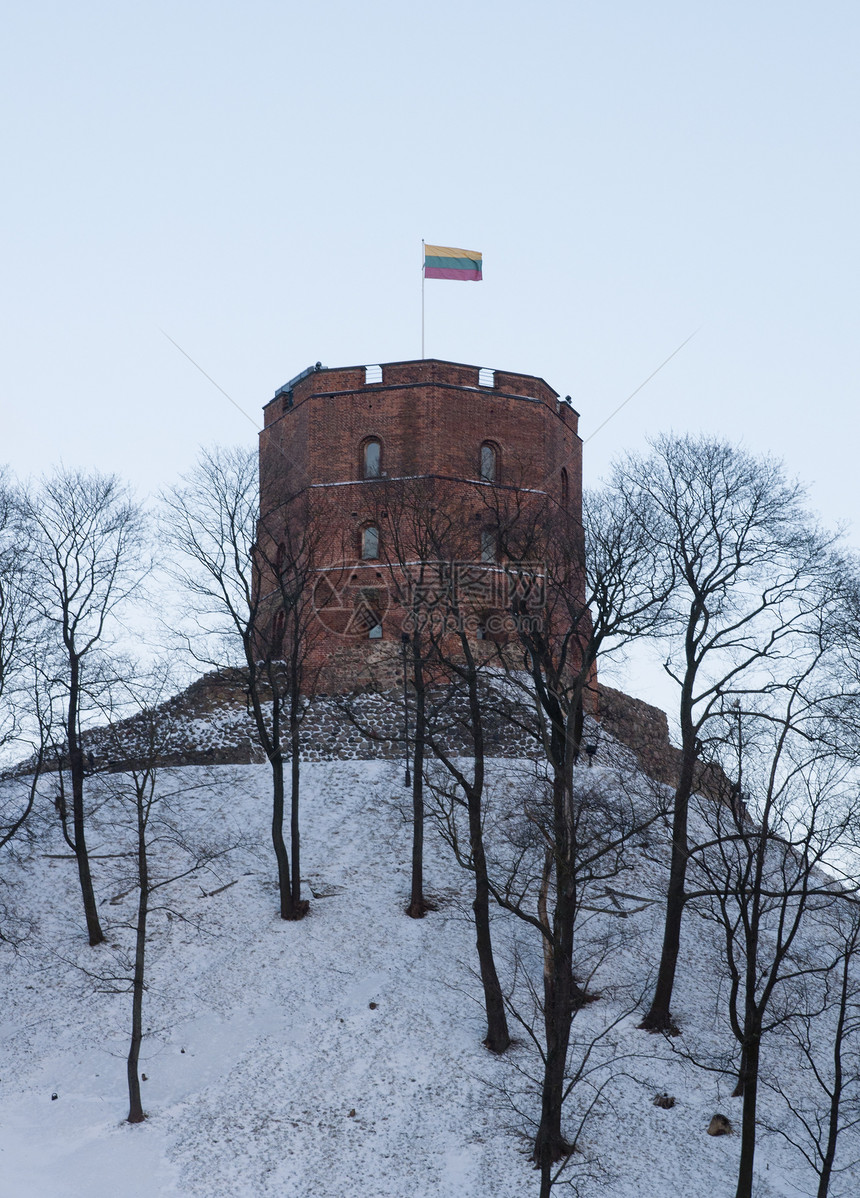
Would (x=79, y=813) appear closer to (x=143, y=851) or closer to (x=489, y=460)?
(x=143, y=851)

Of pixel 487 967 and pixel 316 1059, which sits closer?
pixel 316 1059

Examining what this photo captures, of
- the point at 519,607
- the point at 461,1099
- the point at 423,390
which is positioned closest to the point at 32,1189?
the point at 461,1099

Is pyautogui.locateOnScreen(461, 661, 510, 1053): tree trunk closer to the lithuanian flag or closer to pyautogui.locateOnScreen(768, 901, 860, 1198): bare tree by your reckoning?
pyautogui.locateOnScreen(768, 901, 860, 1198): bare tree

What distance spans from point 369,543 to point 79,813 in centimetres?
1841

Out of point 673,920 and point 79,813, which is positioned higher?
point 79,813

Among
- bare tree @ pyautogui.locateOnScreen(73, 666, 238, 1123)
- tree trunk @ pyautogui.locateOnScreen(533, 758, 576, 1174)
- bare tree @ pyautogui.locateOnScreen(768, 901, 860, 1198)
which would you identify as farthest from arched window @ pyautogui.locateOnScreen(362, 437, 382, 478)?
bare tree @ pyautogui.locateOnScreen(768, 901, 860, 1198)

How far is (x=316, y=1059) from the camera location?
19.1m

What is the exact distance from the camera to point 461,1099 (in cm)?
1806

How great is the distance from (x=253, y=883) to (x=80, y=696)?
19.4 ft

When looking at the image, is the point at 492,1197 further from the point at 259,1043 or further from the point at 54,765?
the point at 54,765

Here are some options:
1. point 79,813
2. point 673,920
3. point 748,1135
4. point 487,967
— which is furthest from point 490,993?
point 79,813

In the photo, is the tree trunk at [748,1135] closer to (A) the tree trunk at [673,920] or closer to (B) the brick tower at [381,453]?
(A) the tree trunk at [673,920]

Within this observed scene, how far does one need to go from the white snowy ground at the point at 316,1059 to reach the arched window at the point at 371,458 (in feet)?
55.6

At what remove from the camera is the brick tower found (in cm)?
3831
